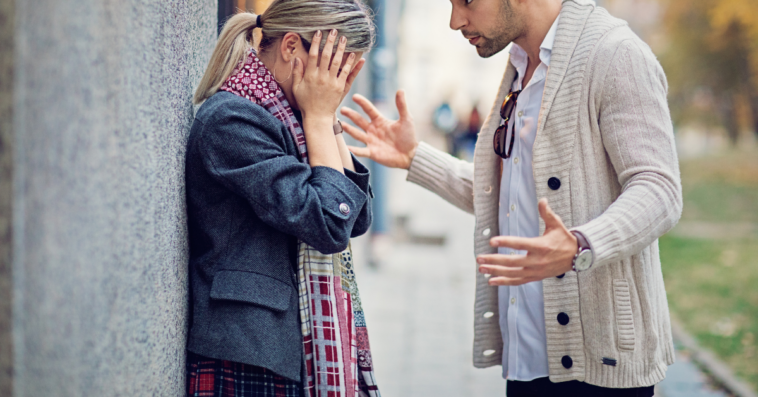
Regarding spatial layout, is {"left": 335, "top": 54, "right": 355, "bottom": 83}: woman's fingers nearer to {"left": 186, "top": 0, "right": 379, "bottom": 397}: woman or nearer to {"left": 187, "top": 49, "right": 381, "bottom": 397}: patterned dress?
{"left": 186, "top": 0, "right": 379, "bottom": 397}: woman

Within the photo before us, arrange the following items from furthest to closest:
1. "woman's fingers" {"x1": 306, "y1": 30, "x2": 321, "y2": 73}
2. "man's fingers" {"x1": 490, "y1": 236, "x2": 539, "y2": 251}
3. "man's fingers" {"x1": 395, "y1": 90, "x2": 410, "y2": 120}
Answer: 1. "man's fingers" {"x1": 395, "y1": 90, "x2": 410, "y2": 120}
2. "woman's fingers" {"x1": 306, "y1": 30, "x2": 321, "y2": 73}
3. "man's fingers" {"x1": 490, "y1": 236, "x2": 539, "y2": 251}

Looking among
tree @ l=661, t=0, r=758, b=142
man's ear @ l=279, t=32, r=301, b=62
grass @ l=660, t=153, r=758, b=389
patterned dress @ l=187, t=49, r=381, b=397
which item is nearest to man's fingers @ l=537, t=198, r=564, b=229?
patterned dress @ l=187, t=49, r=381, b=397

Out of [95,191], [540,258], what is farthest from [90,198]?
[540,258]

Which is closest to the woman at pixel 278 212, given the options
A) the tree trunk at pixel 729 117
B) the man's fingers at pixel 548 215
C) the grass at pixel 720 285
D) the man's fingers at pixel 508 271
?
the man's fingers at pixel 508 271

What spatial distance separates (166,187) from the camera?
5.94 feet

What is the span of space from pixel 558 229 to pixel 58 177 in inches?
47.6

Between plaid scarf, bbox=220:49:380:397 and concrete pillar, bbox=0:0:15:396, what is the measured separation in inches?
33.2

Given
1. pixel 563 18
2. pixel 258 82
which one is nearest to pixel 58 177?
pixel 258 82

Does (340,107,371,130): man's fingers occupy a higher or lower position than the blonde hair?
higher

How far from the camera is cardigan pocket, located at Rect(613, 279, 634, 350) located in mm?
2165

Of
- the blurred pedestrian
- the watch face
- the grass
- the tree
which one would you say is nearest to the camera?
the watch face

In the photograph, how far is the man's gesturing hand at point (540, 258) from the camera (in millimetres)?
1837

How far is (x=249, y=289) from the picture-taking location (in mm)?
1880

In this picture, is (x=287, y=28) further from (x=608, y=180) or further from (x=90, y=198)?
(x=608, y=180)
